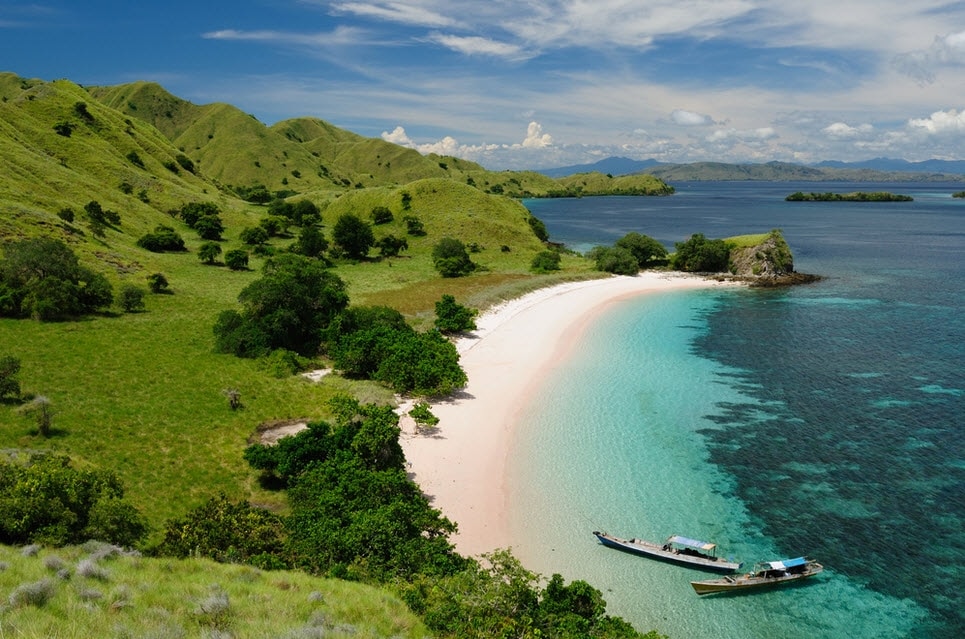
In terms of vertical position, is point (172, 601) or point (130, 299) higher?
point (130, 299)

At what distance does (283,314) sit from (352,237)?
48360 mm

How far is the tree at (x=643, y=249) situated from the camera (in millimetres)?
97312

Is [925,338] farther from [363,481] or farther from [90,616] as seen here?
[90,616]

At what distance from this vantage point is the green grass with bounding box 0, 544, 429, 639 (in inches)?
437

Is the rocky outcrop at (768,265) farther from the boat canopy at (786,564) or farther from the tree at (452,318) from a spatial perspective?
the boat canopy at (786,564)

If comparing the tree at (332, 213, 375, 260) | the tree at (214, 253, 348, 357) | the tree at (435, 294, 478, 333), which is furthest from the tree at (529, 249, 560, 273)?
the tree at (214, 253, 348, 357)

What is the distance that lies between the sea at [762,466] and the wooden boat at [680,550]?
416 millimetres

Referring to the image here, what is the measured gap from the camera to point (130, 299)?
49.2 meters

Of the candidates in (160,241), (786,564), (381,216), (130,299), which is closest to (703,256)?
(381,216)

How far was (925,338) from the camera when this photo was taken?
5588 cm

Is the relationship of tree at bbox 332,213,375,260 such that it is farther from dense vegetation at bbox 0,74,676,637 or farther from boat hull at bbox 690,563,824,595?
boat hull at bbox 690,563,824,595

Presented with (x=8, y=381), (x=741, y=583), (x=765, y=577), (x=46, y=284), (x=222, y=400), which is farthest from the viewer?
(x=46, y=284)

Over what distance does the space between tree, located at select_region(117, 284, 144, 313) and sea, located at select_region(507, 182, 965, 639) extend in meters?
38.0

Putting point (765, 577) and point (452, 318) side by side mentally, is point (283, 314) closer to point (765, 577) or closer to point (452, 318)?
point (452, 318)
